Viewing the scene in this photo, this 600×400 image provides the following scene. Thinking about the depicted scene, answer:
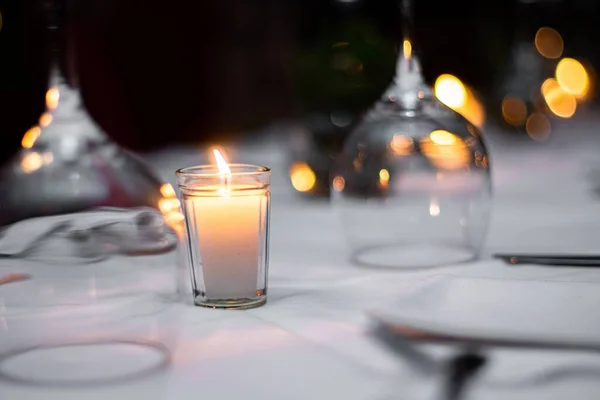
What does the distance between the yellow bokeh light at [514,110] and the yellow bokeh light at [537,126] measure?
0.02m

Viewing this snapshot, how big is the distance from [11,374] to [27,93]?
5.20 feet

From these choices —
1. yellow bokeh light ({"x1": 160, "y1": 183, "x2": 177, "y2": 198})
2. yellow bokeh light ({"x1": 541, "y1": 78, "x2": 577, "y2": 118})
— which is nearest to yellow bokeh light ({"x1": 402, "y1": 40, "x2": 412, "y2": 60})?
yellow bokeh light ({"x1": 160, "y1": 183, "x2": 177, "y2": 198})

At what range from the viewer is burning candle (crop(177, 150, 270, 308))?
67 cm

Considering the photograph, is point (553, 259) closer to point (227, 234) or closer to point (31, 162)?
point (227, 234)

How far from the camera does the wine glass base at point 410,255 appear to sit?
31.8 inches

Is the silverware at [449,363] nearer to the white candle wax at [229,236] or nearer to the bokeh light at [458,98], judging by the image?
the white candle wax at [229,236]

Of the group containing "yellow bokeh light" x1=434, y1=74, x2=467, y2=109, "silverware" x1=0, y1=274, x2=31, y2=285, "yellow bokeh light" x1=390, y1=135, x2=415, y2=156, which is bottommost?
"silverware" x1=0, y1=274, x2=31, y2=285

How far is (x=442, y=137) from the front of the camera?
2.72ft

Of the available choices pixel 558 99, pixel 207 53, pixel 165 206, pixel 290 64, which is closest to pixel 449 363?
pixel 165 206

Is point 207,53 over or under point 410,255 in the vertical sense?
over

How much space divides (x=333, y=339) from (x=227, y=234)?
152mm

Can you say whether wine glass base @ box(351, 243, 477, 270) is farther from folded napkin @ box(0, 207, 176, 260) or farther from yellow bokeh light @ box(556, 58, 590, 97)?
yellow bokeh light @ box(556, 58, 590, 97)

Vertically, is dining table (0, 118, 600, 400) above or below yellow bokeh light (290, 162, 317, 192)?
below

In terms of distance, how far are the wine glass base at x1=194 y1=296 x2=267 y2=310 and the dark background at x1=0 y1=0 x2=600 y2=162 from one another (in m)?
0.67
